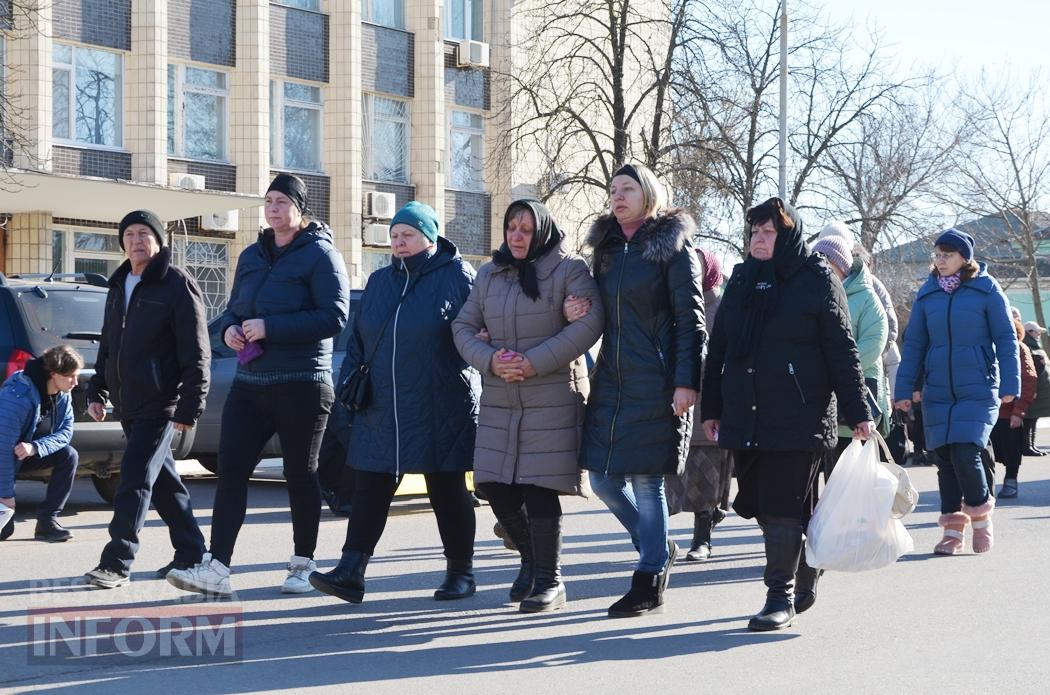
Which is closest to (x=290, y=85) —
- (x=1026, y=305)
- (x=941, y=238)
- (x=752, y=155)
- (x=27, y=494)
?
(x=752, y=155)

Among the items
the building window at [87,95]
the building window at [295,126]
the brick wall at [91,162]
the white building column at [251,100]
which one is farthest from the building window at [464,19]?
the brick wall at [91,162]

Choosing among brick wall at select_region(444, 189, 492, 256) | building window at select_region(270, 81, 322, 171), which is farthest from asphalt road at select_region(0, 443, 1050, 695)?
brick wall at select_region(444, 189, 492, 256)

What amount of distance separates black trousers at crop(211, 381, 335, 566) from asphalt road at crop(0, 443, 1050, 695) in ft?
1.36

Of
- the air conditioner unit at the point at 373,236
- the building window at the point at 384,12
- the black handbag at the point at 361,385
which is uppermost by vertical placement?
the building window at the point at 384,12

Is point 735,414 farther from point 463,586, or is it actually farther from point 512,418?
point 463,586

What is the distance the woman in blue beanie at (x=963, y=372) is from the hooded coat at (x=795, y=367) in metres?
2.89

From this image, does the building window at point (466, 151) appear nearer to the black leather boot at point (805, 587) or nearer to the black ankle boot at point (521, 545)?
the black ankle boot at point (521, 545)

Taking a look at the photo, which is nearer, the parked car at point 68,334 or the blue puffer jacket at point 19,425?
the blue puffer jacket at point 19,425

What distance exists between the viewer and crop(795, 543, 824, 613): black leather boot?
730cm

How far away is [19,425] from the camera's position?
9539mm

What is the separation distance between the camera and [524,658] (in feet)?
20.8

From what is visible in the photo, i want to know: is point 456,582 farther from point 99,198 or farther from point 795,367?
point 99,198

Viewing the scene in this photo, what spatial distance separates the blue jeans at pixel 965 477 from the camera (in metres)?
9.56

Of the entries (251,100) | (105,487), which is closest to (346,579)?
(105,487)
